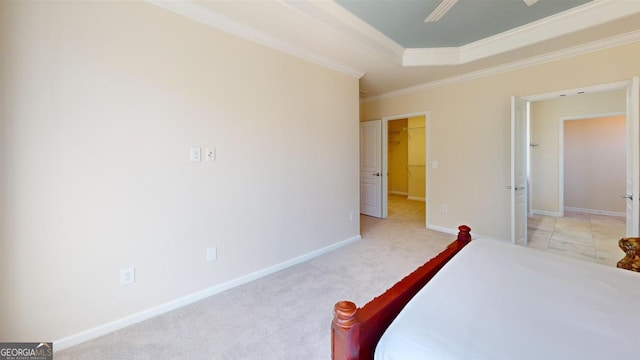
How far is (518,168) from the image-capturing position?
3359 mm

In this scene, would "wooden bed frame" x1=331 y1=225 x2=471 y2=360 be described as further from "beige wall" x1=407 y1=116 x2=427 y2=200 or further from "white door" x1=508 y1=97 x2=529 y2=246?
"beige wall" x1=407 y1=116 x2=427 y2=200

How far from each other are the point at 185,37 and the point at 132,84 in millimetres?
599

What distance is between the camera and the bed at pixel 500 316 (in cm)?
84

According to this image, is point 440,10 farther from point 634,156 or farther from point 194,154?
point 194,154

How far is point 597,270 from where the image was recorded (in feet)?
4.63

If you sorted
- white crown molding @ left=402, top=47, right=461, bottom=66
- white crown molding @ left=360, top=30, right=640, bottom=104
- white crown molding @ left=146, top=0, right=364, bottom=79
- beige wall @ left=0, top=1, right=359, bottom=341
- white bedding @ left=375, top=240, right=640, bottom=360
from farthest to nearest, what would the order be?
white crown molding @ left=402, top=47, right=461, bottom=66
white crown molding @ left=360, top=30, right=640, bottom=104
white crown molding @ left=146, top=0, right=364, bottom=79
beige wall @ left=0, top=1, right=359, bottom=341
white bedding @ left=375, top=240, right=640, bottom=360

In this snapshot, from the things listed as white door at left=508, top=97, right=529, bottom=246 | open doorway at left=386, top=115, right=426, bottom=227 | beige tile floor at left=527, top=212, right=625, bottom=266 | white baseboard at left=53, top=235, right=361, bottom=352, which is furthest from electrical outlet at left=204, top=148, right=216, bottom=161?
open doorway at left=386, top=115, right=426, bottom=227

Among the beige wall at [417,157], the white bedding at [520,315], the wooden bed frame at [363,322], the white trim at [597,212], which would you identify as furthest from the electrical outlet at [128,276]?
the white trim at [597,212]

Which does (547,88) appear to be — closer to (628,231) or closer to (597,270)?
(628,231)

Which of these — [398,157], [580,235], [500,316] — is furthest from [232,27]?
[398,157]

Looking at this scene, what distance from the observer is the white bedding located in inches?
32.8

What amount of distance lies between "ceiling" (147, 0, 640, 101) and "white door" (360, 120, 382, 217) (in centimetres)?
165

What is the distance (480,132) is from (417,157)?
4.11 metres

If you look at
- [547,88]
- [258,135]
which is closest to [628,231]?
[547,88]
